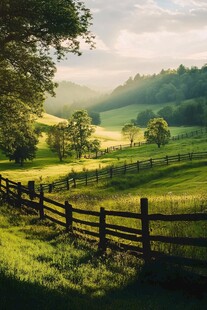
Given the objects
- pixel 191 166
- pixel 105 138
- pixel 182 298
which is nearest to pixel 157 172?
pixel 191 166

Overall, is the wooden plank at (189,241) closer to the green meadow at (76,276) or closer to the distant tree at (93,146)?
the green meadow at (76,276)

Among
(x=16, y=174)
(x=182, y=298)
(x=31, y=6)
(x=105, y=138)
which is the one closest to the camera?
(x=182, y=298)

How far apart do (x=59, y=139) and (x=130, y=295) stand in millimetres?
81955

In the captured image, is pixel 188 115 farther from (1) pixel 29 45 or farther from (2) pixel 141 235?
(2) pixel 141 235

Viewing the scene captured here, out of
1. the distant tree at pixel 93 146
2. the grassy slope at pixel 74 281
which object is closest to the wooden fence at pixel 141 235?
the grassy slope at pixel 74 281

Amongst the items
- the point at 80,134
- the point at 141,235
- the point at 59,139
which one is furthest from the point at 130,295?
the point at 80,134

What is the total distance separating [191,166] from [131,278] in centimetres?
4289

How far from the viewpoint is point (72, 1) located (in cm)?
2216

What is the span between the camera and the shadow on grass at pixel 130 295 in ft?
22.6

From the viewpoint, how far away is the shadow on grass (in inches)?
271

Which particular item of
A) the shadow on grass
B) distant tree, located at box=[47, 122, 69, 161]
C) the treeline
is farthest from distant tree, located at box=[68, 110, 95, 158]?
the shadow on grass

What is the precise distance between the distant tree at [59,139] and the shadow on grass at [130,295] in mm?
79915

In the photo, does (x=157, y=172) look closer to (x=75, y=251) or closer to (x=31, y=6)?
(x=31, y=6)

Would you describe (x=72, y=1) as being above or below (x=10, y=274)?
above
